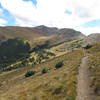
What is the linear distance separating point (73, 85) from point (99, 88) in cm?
517

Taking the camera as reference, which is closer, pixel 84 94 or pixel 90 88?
pixel 84 94

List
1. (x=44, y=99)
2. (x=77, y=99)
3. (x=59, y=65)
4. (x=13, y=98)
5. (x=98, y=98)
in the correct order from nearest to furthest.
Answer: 1. (x=98, y=98)
2. (x=77, y=99)
3. (x=44, y=99)
4. (x=13, y=98)
5. (x=59, y=65)

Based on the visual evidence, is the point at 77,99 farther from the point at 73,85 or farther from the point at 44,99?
the point at 44,99

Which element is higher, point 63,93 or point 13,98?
point 63,93

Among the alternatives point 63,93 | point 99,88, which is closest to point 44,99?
point 63,93

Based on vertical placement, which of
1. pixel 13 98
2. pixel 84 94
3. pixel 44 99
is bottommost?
pixel 13 98

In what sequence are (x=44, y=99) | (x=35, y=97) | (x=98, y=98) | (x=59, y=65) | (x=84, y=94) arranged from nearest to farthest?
(x=98, y=98), (x=84, y=94), (x=44, y=99), (x=35, y=97), (x=59, y=65)

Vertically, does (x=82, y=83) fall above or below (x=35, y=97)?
above

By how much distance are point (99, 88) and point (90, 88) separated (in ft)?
5.80

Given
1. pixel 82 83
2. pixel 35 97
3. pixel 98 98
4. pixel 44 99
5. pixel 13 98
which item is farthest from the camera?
pixel 13 98

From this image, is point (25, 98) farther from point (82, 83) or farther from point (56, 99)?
point (82, 83)

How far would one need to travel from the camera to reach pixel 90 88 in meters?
21.7

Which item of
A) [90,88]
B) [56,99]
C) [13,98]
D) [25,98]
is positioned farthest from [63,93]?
[13,98]

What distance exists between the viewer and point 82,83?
80.6 ft
